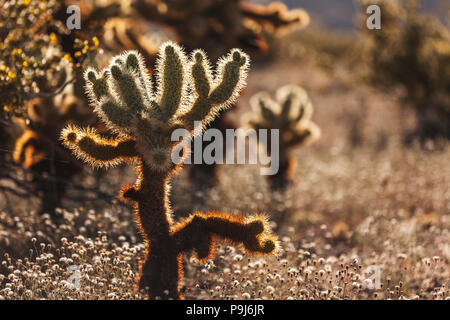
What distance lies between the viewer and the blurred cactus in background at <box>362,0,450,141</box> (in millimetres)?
13828

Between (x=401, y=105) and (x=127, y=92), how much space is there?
38.6ft

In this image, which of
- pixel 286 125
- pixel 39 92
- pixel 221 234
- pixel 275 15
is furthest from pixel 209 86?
pixel 275 15

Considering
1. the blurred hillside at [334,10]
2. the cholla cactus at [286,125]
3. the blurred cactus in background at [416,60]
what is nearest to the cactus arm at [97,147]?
the cholla cactus at [286,125]

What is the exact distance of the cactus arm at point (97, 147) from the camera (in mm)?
4402

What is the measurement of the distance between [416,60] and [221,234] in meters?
11.0

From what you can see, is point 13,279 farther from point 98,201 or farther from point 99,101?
point 98,201

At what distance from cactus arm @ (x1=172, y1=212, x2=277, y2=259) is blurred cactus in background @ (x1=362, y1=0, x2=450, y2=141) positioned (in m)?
10.1

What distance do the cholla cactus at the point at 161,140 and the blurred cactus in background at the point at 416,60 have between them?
33.2 ft

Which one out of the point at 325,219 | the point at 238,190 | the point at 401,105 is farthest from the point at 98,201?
the point at 401,105

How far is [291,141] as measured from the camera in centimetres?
970

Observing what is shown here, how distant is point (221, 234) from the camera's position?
4.54 meters

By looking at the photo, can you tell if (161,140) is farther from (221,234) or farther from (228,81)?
(221,234)

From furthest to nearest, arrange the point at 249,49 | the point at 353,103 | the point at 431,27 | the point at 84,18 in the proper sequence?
the point at 353,103
the point at 431,27
the point at 249,49
the point at 84,18

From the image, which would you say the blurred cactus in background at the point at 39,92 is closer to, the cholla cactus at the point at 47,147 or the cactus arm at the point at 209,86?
the cholla cactus at the point at 47,147
